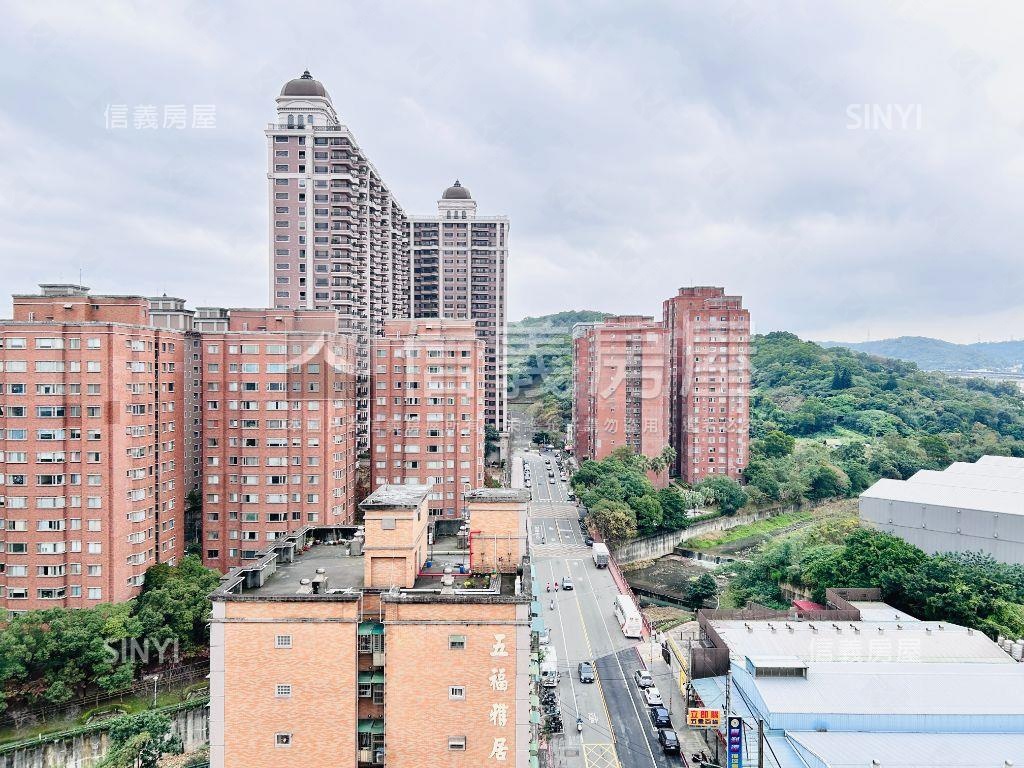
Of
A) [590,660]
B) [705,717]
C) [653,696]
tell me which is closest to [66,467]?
[590,660]

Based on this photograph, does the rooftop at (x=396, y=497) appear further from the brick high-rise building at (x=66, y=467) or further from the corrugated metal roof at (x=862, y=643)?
the brick high-rise building at (x=66, y=467)

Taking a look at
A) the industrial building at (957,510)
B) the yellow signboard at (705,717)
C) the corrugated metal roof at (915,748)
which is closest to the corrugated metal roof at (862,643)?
the yellow signboard at (705,717)

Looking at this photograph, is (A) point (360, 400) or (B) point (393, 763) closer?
(B) point (393, 763)

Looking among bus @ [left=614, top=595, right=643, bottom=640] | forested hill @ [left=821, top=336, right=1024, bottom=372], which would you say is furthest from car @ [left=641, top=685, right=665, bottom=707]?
forested hill @ [left=821, top=336, right=1024, bottom=372]

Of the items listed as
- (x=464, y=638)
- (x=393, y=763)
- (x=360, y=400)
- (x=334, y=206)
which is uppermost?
(x=334, y=206)

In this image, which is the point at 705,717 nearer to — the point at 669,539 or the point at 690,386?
the point at 669,539

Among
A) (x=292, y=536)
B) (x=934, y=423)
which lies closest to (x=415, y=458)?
(x=292, y=536)

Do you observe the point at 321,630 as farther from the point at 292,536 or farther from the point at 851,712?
the point at 851,712

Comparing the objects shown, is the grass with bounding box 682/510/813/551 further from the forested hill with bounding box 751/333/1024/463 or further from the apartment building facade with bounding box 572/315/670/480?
the forested hill with bounding box 751/333/1024/463
